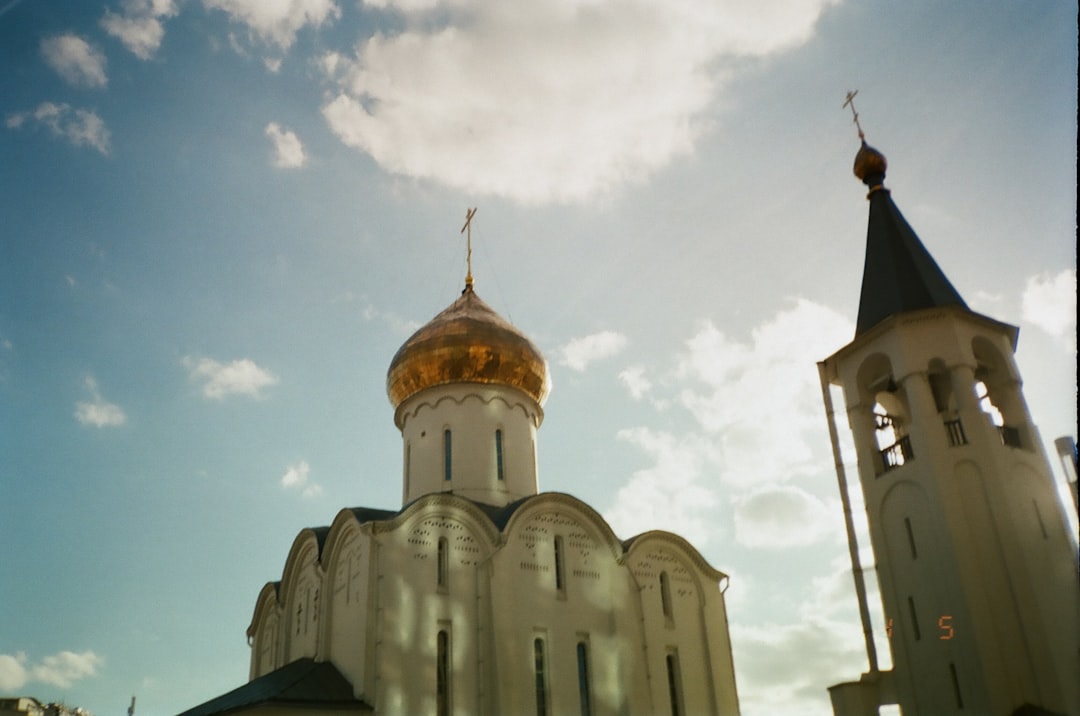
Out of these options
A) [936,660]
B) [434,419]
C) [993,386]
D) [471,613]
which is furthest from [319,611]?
[993,386]

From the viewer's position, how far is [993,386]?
11.0 metres

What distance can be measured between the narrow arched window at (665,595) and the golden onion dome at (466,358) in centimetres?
403

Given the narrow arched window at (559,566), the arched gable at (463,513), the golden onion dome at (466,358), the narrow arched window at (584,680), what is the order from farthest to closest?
the golden onion dome at (466,358) → the narrow arched window at (559,566) → the arched gable at (463,513) → the narrow arched window at (584,680)

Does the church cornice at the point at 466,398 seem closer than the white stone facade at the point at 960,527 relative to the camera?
No

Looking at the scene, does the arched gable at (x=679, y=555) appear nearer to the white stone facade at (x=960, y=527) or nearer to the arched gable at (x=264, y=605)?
the white stone facade at (x=960, y=527)

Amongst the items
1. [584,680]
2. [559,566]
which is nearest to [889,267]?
[559,566]

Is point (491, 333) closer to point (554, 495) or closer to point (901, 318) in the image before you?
point (554, 495)

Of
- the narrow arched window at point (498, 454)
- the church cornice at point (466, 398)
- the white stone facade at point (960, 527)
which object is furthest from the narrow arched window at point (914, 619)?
the church cornice at point (466, 398)

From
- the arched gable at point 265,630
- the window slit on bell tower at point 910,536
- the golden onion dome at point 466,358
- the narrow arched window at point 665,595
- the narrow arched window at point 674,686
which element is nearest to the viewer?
the window slit on bell tower at point 910,536

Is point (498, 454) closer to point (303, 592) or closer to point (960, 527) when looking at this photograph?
point (303, 592)

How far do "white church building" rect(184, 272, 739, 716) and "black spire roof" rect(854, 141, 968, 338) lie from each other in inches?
218

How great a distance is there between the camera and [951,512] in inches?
384

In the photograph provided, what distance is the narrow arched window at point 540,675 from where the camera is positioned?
491 inches

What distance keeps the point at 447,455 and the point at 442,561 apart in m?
2.74
